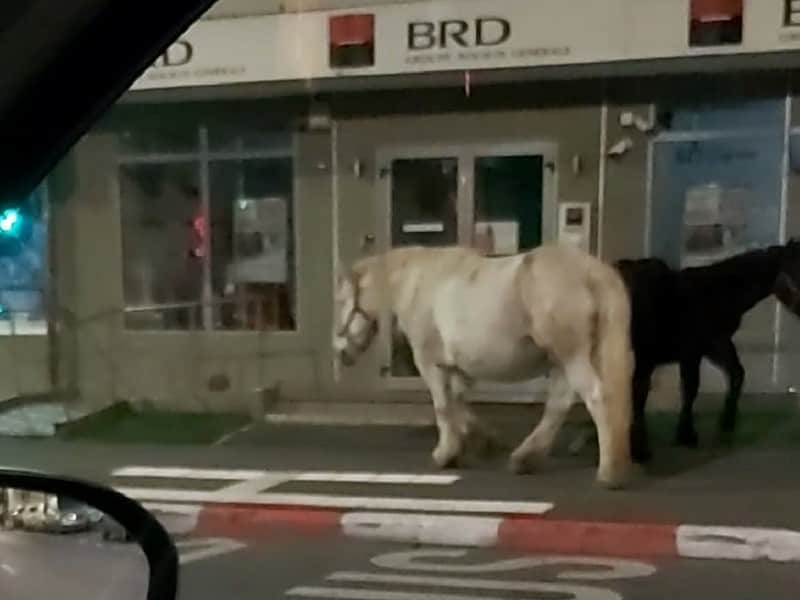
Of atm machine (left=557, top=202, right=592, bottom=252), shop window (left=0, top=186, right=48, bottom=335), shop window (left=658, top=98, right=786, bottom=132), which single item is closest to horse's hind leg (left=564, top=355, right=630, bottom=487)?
atm machine (left=557, top=202, right=592, bottom=252)

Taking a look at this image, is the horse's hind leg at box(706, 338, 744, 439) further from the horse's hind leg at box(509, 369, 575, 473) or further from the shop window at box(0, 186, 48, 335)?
the shop window at box(0, 186, 48, 335)

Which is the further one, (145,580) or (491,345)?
(491,345)

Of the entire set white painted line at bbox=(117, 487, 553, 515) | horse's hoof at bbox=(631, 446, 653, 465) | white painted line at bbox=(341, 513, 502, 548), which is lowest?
white painted line at bbox=(341, 513, 502, 548)

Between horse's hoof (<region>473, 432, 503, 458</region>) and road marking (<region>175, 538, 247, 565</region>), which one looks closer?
road marking (<region>175, 538, 247, 565</region>)

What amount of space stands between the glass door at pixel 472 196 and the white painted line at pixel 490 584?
270mm

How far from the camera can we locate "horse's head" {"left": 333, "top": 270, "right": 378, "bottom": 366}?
115 cm

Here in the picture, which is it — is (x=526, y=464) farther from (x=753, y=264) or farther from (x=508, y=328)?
(x=753, y=264)

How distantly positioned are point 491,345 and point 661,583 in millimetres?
326

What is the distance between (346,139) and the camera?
1.11 meters

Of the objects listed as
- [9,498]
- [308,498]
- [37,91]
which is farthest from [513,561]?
[37,91]

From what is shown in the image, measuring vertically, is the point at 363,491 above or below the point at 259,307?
below

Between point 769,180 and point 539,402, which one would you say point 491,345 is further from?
point 769,180

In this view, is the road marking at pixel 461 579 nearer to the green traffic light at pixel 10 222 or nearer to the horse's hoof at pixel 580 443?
the horse's hoof at pixel 580 443

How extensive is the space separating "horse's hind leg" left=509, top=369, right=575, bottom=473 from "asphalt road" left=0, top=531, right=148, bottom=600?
0.52m
